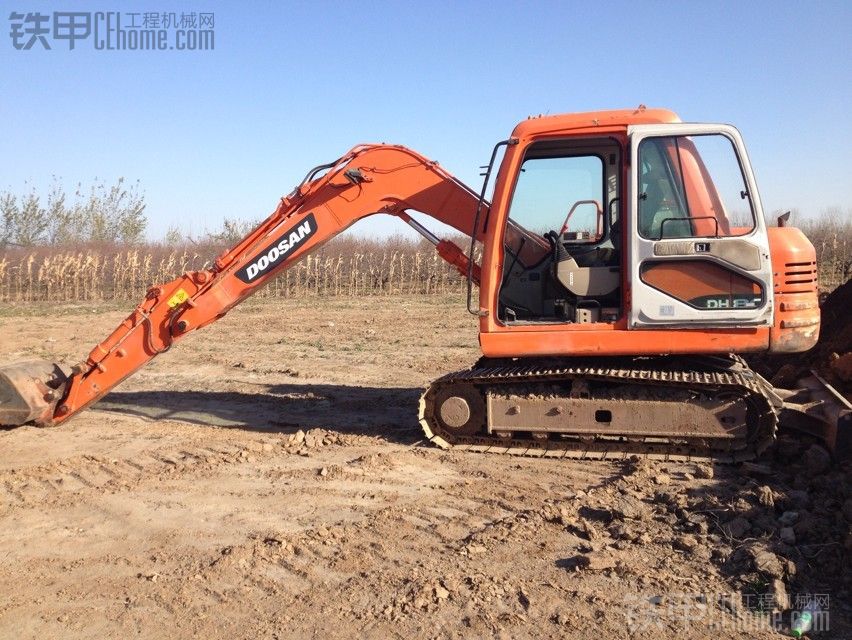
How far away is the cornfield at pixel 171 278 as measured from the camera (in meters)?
30.7

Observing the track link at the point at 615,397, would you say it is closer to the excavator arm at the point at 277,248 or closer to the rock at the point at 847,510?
the excavator arm at the point at 277,248

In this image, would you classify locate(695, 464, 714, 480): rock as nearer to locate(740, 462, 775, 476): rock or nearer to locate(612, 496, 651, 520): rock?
locate(740, 462, 775, 476): rock

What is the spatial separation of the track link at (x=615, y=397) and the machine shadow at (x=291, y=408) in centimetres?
74

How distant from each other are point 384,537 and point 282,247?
3.26m

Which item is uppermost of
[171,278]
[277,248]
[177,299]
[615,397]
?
[171,278]

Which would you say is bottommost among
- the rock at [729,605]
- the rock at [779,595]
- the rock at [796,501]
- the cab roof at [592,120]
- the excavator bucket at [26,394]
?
the rock at [729,605]

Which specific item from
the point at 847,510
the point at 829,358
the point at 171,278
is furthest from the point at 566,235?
the point at 171,278

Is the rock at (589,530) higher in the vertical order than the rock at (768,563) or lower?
lower

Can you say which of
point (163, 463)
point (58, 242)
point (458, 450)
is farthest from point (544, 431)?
point (58, 242)

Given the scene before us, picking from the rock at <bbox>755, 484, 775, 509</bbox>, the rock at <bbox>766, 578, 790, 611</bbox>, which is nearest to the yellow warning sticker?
the rock at <bbox>755, 484, 775, 509</bbox>

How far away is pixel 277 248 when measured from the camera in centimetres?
702

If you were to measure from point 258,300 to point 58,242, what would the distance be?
3014 cm

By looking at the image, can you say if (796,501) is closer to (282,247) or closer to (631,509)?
(631,509)

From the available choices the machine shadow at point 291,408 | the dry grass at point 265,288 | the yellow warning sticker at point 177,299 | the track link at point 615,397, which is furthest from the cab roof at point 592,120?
the dry grass at point 265,288
